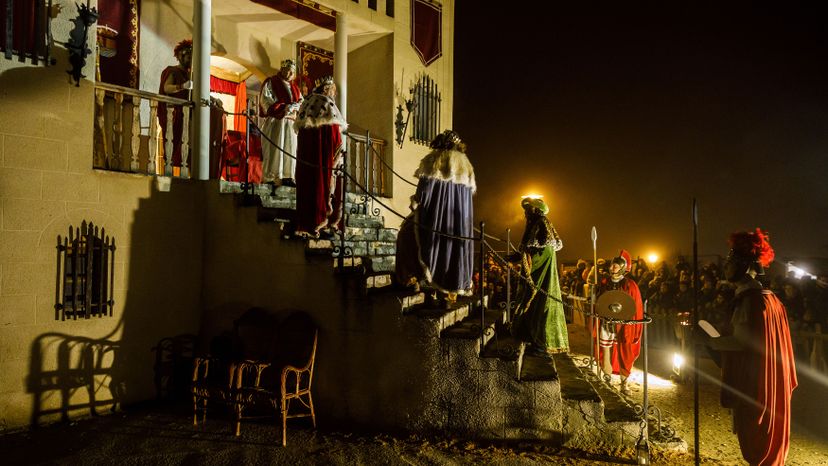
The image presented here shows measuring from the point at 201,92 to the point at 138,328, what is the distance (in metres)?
3.28

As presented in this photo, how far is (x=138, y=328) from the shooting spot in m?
6.07

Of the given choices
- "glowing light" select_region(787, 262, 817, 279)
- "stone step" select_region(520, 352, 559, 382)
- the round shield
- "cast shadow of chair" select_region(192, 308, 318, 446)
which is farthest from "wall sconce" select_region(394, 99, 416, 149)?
"glowing light" select_region(787, 262, 817, 279)

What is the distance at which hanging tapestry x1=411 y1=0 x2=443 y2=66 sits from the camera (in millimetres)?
10719

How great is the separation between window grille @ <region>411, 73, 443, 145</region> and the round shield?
635 cm

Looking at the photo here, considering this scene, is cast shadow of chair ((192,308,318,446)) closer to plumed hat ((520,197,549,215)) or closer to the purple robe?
the purple robe

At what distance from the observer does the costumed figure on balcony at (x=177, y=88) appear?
7211mm

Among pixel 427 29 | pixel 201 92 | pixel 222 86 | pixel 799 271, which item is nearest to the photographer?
pixel 799 271

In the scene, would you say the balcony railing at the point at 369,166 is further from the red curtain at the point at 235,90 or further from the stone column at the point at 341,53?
the red curtain at the point at 235,90

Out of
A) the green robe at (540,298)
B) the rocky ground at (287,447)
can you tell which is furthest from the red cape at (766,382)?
the green robe at (540,298)

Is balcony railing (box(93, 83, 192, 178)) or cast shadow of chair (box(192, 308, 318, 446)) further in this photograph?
balcony railing (box(93, 83, 192, 178))

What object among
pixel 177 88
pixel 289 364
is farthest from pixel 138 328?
pixel 177 88

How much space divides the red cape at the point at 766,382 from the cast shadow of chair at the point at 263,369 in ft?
13.4

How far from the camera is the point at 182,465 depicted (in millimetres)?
4328

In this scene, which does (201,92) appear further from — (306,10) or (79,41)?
(306,10)
